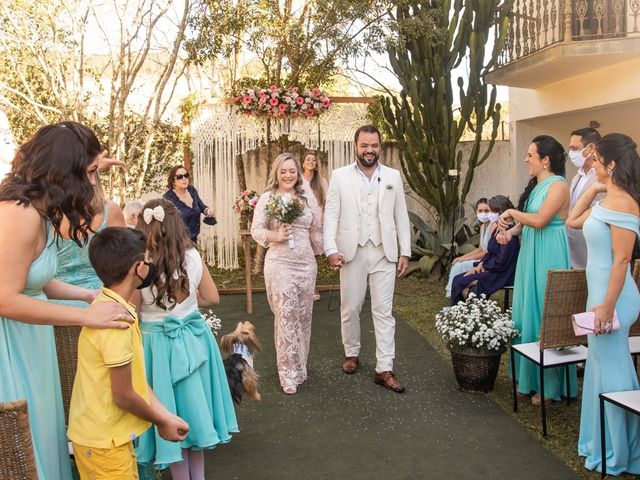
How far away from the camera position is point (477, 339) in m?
4.90

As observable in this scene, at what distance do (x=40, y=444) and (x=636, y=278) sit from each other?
3.40m

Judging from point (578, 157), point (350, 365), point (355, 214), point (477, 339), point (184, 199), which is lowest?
point (350, 365)

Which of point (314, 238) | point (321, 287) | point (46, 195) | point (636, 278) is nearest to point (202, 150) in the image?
point (321, 287)

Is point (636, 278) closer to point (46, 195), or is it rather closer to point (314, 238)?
point (314, 238)

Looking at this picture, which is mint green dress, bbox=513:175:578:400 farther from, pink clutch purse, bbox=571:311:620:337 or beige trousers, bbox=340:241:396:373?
pink clutch purse, bbox=571:311:620:337

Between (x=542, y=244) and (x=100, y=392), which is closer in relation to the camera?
(x=100, y=392)

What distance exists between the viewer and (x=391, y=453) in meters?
4.05

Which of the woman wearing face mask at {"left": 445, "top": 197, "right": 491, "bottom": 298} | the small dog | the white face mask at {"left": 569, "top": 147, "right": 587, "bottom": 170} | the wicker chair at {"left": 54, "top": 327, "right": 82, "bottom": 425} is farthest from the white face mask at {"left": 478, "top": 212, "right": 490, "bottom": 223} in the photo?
the wicker chair at {"left": 54, "top": 327, "right": 82, "bottom": 425}

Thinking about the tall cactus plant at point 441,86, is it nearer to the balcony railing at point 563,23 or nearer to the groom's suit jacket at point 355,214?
the balcony railing at point 563,23

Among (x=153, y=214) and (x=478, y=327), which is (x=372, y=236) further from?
(x=153, y=214)

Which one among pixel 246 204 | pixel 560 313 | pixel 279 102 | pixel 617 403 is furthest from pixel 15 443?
pixel 279 102

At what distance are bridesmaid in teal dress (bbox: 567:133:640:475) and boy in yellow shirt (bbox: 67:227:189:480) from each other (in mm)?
2380

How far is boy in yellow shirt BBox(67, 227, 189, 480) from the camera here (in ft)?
7.48

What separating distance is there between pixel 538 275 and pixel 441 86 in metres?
5.45
